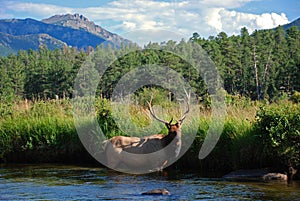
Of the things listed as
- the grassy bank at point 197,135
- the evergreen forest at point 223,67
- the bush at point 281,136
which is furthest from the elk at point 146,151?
the evergreen forest at point 223,67

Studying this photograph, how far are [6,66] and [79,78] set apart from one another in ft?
114

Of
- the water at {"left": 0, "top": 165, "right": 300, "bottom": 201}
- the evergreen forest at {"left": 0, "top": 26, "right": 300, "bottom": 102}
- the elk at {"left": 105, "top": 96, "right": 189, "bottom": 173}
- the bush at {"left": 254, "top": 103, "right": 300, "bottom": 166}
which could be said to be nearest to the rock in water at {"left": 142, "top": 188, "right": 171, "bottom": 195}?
the water at {"left": 0, "top": 165, "right": 300, "bottom": 201}

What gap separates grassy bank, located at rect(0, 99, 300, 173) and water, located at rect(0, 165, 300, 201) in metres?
1.03

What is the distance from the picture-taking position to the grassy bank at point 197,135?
12148mm

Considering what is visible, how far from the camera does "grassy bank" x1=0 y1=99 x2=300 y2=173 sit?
12.1m

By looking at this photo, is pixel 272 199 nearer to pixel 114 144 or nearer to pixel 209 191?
pixel 209 191

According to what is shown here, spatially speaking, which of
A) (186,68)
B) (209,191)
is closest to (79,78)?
(186,68)

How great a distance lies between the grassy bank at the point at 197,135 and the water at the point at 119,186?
3.37 ft

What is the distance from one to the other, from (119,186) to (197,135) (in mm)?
3564

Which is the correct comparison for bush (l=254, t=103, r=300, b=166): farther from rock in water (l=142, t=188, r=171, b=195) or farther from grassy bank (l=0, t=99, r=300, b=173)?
rock in water (l=142, t=188, r=171, b=195)

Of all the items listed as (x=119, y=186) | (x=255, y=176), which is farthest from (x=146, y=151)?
(x=255, y=176)

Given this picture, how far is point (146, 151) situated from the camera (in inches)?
546

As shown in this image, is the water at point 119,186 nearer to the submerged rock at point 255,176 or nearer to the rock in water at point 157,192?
the rock in water at point 157,192

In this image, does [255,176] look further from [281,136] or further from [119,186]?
[119,186]
